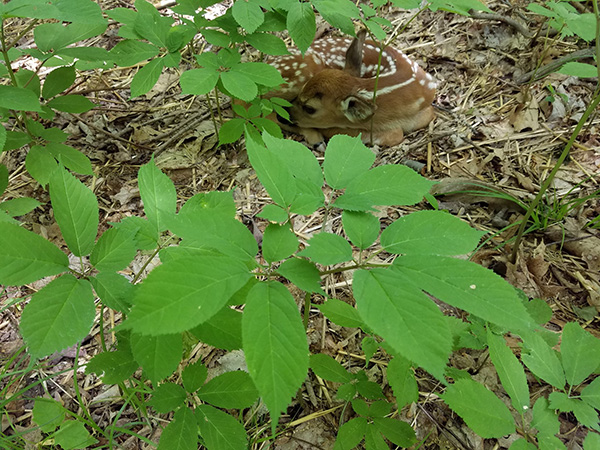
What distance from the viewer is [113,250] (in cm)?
99

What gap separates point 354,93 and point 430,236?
196 cm

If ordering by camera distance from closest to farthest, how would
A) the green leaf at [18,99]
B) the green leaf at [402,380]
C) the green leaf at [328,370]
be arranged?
the green leaf at [402,380], the green leaf at [328,370], the green leaf at [18,99]

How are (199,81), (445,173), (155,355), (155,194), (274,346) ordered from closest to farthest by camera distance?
(274,346), (155,355), (155,194), (199,81), (445,173)

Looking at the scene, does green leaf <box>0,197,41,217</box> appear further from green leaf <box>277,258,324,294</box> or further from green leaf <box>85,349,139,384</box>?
green leaf <box>277,258,324,294</box>

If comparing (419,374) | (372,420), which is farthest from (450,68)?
(372,420)

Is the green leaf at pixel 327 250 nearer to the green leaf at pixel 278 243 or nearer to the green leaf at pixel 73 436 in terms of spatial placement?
the green leaf at pixel 278 243

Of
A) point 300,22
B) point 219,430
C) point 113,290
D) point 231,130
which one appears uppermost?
point 300,22

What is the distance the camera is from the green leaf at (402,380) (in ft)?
3.87

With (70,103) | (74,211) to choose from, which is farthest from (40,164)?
(74,211)

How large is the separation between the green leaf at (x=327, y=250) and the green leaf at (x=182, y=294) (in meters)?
0.16

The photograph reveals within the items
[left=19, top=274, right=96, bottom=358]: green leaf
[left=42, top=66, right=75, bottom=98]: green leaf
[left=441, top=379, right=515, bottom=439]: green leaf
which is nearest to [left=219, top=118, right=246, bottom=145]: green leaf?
[left=42, top=66, right=75, bottom=98]: green leaf

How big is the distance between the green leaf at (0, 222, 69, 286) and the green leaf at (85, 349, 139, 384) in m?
0.32

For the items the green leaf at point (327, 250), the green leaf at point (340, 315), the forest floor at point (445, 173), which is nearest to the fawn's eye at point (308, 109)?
the forest floor at point (445, 173)

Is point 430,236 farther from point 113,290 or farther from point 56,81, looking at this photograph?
point 56,81
